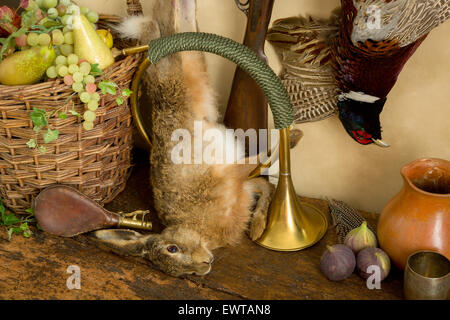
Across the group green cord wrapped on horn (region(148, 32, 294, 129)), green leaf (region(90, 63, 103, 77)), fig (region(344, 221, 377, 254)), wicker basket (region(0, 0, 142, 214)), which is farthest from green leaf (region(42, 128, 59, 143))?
fig (region(344, 221, 377, 254))

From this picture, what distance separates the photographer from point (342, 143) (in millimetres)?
947

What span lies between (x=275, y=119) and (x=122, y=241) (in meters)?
0.37

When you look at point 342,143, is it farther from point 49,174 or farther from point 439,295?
point 49,174

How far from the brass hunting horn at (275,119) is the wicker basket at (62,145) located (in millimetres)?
56

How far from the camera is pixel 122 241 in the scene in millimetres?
857

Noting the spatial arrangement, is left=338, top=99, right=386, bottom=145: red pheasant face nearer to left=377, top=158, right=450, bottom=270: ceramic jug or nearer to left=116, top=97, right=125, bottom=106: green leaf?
left=377, top=158, right=450, bottom=270: ceramic jug

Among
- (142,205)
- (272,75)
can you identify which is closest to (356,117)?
(272,75)

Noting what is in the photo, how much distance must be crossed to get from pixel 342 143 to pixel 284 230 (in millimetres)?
234

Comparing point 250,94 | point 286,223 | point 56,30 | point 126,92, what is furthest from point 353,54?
point 56,30

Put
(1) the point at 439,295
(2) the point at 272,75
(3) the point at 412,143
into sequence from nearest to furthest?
1. (1) the point at 439,295
2. (2) the point at 272,75
3. (3) the point at 412,143

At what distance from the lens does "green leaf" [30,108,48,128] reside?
0.78 m

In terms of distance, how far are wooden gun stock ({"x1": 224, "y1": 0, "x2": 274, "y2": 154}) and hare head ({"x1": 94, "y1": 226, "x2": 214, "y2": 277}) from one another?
25 cm

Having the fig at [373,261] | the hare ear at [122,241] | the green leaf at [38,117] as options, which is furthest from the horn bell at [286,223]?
the green leaf at [38,117]

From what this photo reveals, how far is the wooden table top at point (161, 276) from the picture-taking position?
30.1 inches
